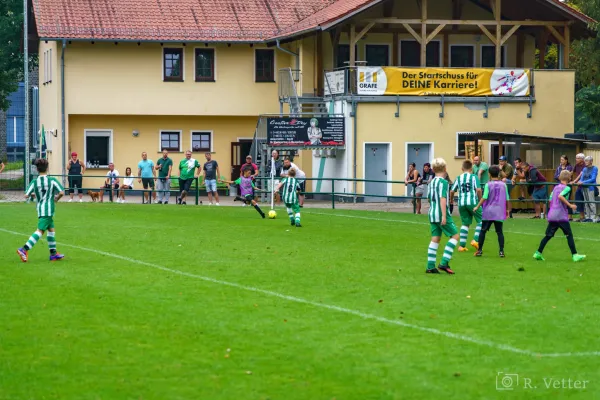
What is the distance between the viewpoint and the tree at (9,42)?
189 feet

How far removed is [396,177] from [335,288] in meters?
26.9

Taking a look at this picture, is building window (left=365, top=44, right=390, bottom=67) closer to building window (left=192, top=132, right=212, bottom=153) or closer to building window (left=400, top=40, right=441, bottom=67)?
building window (left=400, top=40, right=441, bottom=67)

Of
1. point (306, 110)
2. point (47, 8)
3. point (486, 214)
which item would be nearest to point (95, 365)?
point (486, 214)

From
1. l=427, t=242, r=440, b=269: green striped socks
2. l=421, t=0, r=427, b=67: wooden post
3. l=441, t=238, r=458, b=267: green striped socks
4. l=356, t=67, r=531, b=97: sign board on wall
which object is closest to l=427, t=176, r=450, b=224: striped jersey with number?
l=427, t=242, r=440, b=269: green striped socks

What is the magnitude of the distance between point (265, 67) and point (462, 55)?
328 inches

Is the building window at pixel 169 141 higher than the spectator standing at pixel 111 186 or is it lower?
higher

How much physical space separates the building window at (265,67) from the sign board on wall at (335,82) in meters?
5.24

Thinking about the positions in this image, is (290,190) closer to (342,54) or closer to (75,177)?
(75,177)

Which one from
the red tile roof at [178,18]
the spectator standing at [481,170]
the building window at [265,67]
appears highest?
the red tile roof at [178,18]

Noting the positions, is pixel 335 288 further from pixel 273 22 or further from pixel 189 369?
pixel 273 22

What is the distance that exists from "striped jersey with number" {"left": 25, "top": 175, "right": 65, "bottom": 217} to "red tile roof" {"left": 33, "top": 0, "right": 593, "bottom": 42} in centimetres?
2704

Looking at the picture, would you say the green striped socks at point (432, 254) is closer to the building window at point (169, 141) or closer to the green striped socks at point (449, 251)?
the green striped socks at point (449, 251)

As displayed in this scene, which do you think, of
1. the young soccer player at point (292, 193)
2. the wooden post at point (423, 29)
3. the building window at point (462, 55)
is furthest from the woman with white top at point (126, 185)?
the building window at point (462, 55)

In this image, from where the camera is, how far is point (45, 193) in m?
18.3
